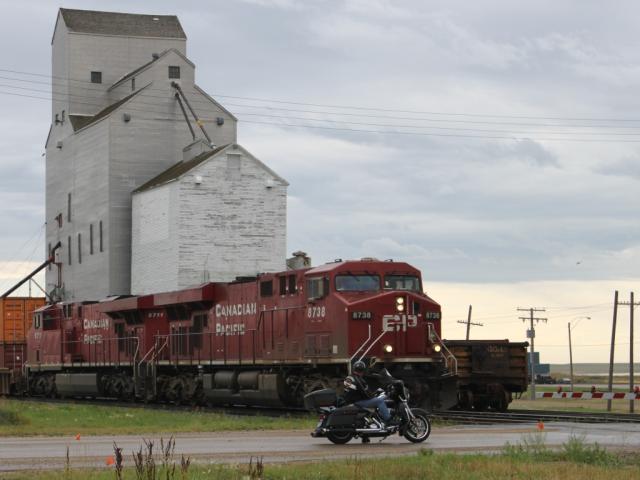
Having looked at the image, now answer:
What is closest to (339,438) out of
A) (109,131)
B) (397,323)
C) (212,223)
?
(397,323)

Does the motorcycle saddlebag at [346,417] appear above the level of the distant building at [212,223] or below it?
below

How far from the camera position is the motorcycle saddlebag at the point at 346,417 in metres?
22.4

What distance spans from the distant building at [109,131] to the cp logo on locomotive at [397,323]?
1374 inches

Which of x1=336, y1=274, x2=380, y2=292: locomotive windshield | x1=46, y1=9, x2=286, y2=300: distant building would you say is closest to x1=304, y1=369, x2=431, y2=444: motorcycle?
x1=336, y1=274, x2=380, y2=292: locomotive windshield

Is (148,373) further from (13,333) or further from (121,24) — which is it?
(121,24)

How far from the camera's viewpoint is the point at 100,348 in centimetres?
5138

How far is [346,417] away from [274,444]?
1.53 metres

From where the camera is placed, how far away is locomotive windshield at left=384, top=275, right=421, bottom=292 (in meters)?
32.9

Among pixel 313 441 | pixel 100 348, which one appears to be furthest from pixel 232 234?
pixel 313 441

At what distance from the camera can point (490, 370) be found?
3741cm

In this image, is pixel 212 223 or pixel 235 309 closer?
pixel 235 309

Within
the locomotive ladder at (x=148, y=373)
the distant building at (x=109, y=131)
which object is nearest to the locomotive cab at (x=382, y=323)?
the locomotive ladder at (x=148, y=373)

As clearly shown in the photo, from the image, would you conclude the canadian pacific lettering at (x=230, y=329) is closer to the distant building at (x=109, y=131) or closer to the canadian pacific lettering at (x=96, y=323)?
the canadian pacific lettering at (x=96, y=323)

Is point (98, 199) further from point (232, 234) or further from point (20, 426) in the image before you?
point (20, 426)
